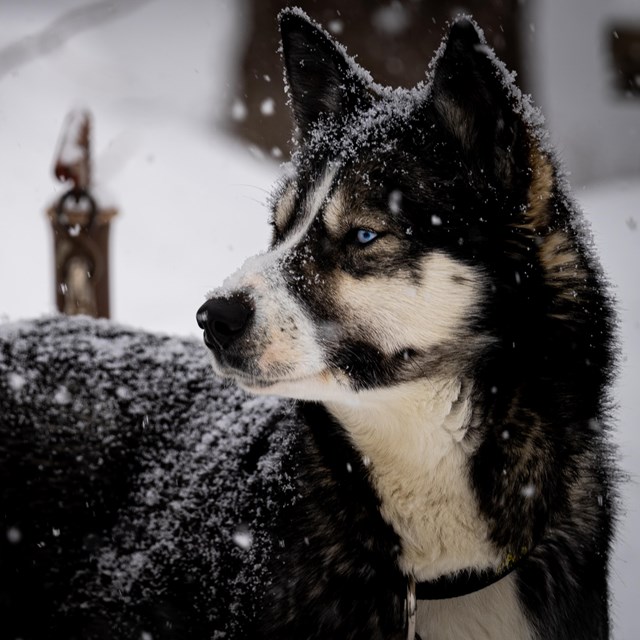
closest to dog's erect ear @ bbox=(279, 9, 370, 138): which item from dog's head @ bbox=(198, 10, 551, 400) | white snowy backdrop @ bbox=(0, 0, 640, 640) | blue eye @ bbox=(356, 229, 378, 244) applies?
dog's head @ bbox=(198, 10, 551, 400)

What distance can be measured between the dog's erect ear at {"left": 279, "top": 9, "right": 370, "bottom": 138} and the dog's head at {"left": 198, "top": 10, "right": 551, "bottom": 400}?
0.39 m

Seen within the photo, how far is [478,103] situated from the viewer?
2.02 meters

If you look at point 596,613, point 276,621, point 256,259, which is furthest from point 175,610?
point 596,613

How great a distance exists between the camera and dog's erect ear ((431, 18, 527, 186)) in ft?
6.34

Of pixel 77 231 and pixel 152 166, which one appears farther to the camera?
pixel 152 166

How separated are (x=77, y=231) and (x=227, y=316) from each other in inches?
98.9

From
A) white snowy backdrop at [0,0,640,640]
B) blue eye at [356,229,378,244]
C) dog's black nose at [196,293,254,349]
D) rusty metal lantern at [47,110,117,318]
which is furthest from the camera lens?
white snowy backdrop at [0,0,640,640]

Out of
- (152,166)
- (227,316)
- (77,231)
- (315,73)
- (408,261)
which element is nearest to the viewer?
(227,316)

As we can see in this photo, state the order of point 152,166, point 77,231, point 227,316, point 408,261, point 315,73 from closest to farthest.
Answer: point 227,316, point 408,261, point 315,73, point 77,231, point 152,166

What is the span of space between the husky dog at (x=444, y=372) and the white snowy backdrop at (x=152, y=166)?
99.9 inches

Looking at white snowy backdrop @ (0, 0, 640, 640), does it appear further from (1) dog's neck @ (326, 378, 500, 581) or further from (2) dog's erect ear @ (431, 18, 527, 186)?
(2) dog's erect ear @ (431, 18, 527, 186)

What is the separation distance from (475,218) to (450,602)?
1.07 metres

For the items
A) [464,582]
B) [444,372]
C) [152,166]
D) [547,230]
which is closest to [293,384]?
[444,372]

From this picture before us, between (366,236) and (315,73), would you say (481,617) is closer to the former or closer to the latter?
(366,236)
